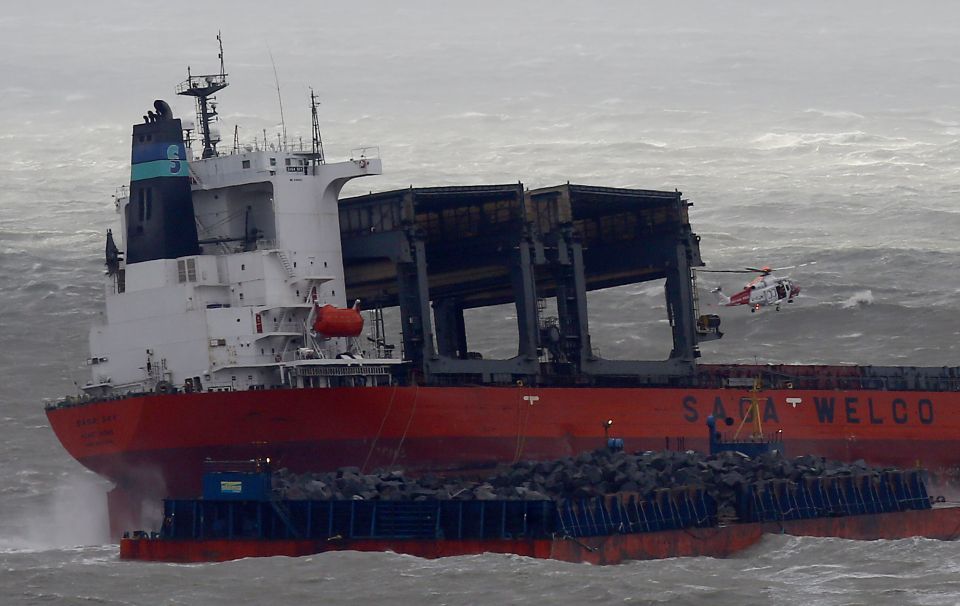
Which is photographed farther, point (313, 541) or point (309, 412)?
point (309, 412)

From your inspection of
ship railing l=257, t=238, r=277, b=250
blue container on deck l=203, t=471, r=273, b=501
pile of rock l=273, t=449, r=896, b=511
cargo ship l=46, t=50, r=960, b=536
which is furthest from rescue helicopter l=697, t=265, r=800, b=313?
blue container on deck l=203, t=471, r=273, b=501

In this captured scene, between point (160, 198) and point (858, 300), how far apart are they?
4709cm

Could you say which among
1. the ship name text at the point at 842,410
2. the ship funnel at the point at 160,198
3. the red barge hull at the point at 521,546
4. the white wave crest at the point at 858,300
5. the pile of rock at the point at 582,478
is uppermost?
the ship funnel at the point at 160,198

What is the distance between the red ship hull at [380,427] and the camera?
6031 cm

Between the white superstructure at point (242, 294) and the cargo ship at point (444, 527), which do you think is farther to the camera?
the white superstructure at point (242, 294)

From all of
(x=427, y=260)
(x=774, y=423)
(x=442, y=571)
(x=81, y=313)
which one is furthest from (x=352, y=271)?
(x=81, y=313)

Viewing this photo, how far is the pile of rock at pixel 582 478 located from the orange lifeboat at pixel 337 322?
5.12 metres

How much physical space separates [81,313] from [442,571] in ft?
168

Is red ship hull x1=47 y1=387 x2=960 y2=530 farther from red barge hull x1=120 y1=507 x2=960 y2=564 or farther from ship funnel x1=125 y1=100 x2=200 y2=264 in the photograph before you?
red barge hull x1=120 y1=507 x2=960 y2=564

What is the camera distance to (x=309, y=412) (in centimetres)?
6091

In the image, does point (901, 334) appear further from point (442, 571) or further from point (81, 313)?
point (442, 571)

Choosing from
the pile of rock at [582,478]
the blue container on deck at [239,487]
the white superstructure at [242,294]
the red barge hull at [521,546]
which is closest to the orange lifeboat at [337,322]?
the white superstructure at [242,294]

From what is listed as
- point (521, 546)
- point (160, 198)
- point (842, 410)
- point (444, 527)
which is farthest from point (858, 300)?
point (521, 546)

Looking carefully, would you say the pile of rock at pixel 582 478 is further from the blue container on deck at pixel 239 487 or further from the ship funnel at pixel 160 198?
the ship funnel at pixel 160 198
